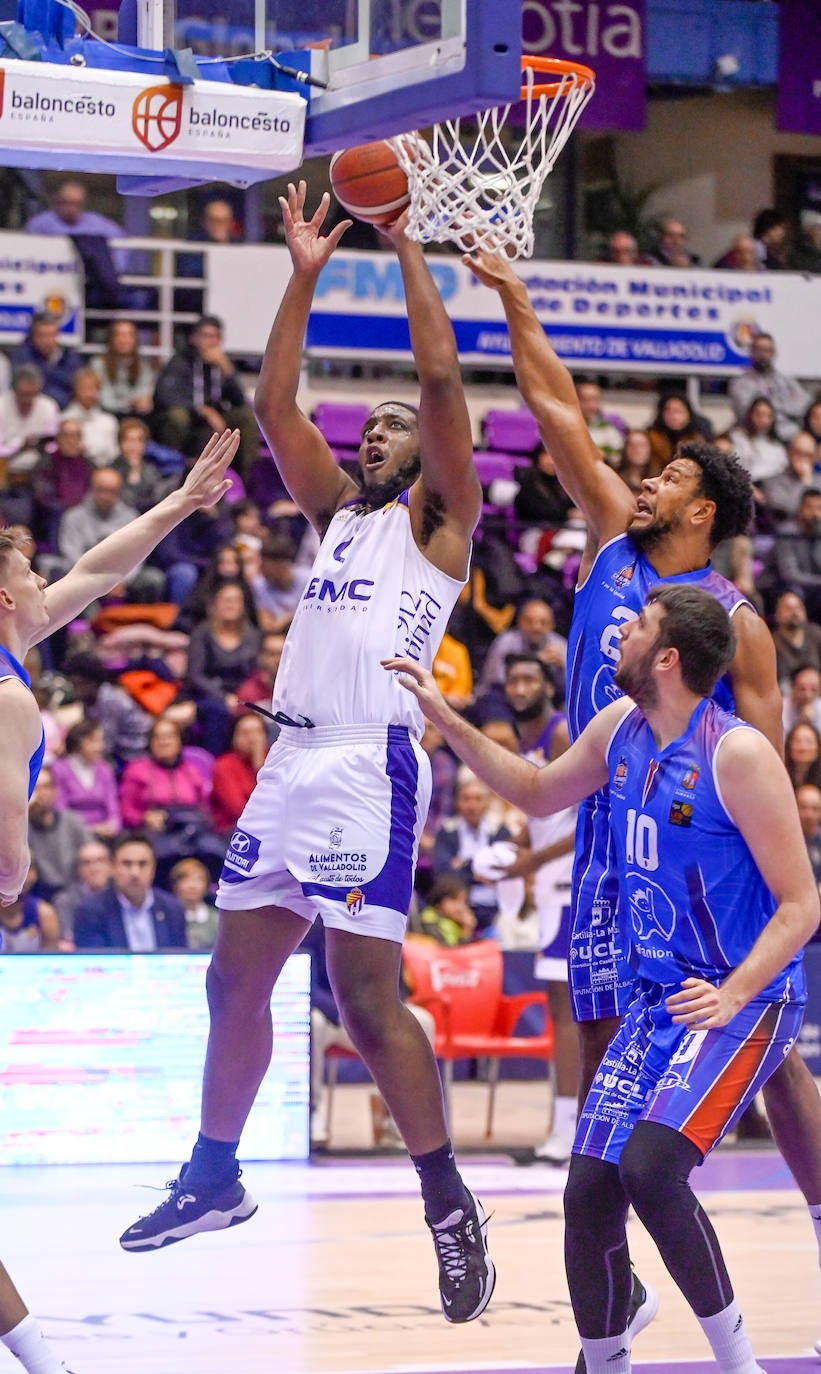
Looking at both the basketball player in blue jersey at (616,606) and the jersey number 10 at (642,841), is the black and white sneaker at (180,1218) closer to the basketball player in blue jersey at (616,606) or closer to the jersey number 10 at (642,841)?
the basketball player in blue jersey at (616,606)

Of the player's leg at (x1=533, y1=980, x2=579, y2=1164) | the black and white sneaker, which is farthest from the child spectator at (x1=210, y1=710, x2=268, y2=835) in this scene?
the black and white sneaker

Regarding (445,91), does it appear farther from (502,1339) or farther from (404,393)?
(404,393)

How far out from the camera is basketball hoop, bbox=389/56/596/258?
518 cm

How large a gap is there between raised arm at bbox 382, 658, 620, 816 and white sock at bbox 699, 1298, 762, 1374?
4.06 feet

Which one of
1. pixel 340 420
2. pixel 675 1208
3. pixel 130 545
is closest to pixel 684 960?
pixel 675 1208

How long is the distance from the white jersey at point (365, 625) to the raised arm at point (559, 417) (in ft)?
1.43

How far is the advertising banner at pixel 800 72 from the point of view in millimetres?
15805

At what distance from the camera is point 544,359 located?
17.7ft

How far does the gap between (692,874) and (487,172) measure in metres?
2.32

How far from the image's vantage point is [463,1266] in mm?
5051

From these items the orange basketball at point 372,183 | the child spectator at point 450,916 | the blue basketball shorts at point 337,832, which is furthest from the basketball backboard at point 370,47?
the child spectator at point 450,916

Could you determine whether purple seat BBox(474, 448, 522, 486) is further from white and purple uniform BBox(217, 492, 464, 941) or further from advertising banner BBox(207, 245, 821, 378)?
white and purple uniform BBox(217, 492, 464, 941)

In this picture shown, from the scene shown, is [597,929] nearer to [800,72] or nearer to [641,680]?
[641,680]

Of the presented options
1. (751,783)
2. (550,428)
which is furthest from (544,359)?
(751,783)
